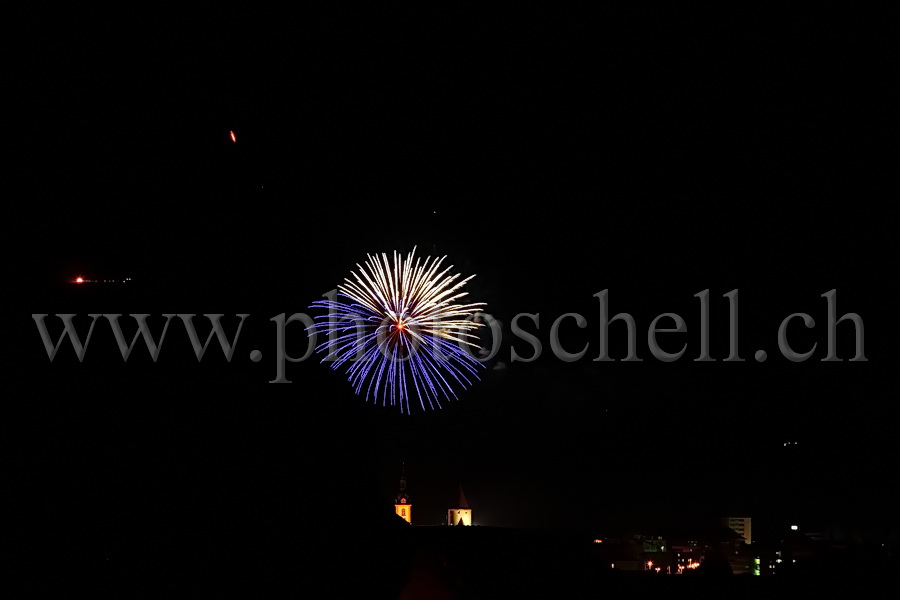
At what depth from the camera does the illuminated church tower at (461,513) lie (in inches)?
715

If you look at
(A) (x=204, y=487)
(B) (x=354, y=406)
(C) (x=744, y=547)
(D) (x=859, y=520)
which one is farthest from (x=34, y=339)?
(D) (x=859, y=520)

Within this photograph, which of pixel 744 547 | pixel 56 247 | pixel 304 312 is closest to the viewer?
pixel 56 247

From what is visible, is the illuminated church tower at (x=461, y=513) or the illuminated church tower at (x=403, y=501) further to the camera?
the illuminated church tower at (x=403, y=501)

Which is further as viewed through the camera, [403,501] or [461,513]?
[403,501]

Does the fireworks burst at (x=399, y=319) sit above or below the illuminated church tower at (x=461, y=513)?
above

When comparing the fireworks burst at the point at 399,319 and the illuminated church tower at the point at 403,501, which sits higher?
the fireworks burst at the point at 399,319

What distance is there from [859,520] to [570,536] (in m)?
11.6

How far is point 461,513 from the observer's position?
1870cm

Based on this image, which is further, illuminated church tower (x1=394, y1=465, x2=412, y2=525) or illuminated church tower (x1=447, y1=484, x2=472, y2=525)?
illuminated church tower (x1=394, y1=465, x2=412, y2=525)

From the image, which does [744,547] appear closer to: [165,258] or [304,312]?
[304,312]

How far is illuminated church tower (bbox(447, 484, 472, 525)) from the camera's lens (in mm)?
18172

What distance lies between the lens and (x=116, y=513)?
646 cm

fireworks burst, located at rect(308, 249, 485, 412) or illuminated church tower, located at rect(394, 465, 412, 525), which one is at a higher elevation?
fireworks burst, located at rect(308, 249, 485, 412)

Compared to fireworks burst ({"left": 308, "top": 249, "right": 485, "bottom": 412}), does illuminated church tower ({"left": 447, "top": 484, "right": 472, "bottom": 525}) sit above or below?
below
